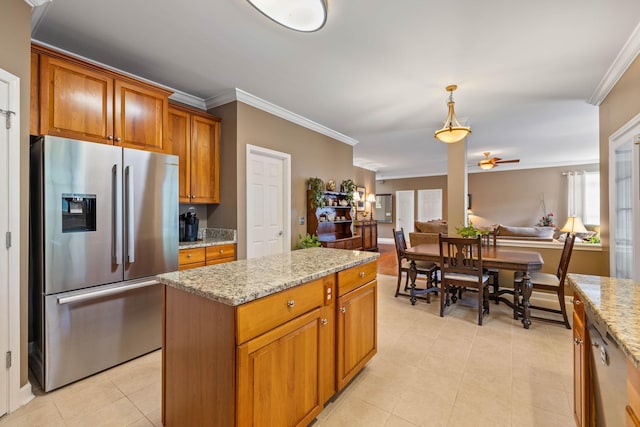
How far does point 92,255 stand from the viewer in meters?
2.12

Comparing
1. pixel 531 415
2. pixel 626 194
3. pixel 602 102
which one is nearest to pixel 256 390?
pixel 531 415

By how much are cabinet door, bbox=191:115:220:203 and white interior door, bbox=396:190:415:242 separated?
→ 803 centimetres

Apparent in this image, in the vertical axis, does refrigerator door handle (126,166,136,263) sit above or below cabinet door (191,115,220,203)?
below

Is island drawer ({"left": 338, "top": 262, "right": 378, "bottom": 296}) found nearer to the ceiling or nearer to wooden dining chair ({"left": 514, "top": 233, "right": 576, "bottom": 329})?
the ceiling

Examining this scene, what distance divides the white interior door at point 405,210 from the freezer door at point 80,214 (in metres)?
9.29

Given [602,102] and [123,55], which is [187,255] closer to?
[123,55]

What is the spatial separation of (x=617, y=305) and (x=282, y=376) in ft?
4.62

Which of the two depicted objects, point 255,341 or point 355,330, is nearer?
point 255,341

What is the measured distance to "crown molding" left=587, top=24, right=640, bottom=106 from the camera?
7.65ft

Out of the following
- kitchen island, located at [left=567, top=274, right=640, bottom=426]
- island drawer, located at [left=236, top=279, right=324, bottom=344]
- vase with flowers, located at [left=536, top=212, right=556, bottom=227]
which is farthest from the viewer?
vase with flowers, located at [left=536, top=212, right=556, bottom=227]

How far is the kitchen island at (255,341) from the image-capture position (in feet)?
3.92

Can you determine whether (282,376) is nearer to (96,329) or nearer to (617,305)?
(617,305)

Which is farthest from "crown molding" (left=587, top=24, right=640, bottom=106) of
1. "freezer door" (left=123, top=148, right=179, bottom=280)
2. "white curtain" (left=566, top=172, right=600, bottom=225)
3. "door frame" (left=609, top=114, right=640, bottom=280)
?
"white curtain" (left=566, top=172, right=600, bottom=225)

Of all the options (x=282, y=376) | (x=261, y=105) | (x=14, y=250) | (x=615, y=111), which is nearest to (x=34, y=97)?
(x=14, y=250)
